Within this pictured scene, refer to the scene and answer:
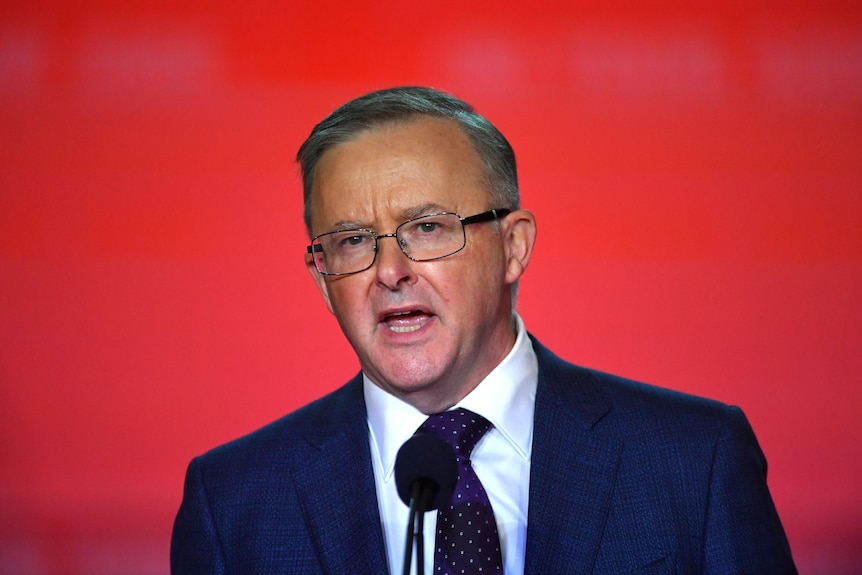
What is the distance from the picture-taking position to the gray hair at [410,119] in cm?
199

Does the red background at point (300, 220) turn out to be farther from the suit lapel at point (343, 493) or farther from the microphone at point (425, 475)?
the microphone at point (425, 475)

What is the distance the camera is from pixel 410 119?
1986mm

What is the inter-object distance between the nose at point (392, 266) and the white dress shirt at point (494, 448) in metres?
0.26

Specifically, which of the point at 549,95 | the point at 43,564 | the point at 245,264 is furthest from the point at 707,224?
the point at 43,564

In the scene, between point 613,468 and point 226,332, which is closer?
point 613,468

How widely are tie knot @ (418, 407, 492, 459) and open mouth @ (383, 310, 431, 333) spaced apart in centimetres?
20

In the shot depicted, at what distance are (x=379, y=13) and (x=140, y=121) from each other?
76 centimetres

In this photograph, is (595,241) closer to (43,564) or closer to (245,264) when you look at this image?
(245,264)

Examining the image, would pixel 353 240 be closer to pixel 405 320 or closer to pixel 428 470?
pixel 405 320

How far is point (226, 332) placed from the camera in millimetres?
2982

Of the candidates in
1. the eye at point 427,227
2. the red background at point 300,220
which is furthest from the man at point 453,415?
the red background at point 300,220

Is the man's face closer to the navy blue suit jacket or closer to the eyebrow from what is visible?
the eyebrow

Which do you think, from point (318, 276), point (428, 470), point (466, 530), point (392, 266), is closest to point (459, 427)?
point (466, 530)

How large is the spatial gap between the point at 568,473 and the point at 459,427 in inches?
8.7
